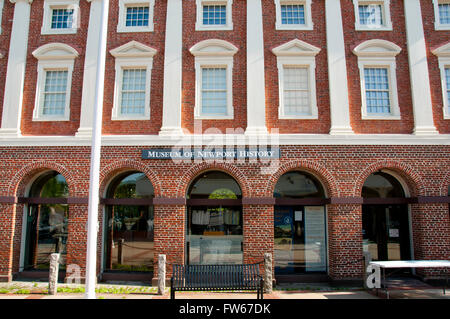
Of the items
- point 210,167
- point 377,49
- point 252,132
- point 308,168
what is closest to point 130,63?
point 210,167

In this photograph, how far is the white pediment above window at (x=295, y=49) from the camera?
12.0 m

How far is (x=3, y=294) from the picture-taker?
9.79 metres

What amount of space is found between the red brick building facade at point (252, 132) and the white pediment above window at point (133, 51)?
0.05 metres

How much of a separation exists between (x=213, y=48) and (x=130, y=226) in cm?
731

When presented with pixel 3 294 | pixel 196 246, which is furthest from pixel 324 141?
pixel 3 294

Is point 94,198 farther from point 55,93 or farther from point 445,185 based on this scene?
point 445,185

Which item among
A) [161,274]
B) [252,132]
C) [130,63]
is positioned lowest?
[161,274]

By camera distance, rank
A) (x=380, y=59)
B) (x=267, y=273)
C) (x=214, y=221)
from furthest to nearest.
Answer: (x=380, y=59), (x=214, y=221), (x=267, y=273)

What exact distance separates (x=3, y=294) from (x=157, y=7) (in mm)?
11078

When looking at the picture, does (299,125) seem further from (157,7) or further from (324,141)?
(157,7)

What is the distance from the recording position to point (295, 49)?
476 inches

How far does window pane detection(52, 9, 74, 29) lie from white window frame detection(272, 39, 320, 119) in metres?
8.09

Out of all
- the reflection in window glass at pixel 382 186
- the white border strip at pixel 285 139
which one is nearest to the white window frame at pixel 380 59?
the white border strip at pixel 285 139

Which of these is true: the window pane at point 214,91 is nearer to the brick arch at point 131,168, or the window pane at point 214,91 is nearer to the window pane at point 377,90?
the brick arch at point 131,168
